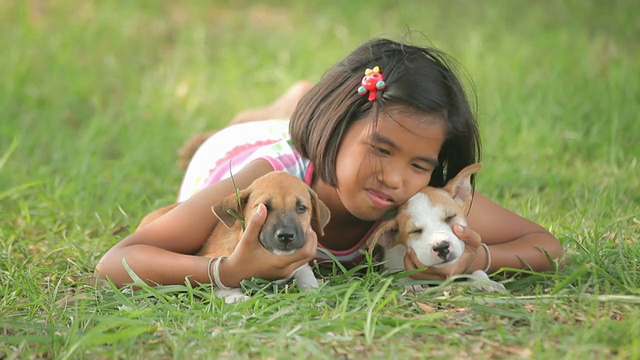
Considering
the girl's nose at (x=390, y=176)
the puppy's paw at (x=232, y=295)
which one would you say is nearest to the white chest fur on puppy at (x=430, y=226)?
the girl's nose at (x=390, y=176)

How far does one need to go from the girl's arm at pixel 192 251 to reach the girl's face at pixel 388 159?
11.7 inches

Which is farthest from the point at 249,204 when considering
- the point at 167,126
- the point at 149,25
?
the point at 149,25

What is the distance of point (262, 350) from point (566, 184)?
3209 mm

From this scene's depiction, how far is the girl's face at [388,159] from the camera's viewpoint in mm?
3623

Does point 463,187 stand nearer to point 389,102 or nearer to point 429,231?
point 429,231

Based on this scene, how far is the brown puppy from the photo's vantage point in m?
3.46

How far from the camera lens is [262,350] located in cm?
300

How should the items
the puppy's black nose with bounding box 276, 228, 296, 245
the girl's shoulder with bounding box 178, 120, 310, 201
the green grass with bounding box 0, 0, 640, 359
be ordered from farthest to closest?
the girl's shoulder with bounding box 178, 120, 310, 201 < the puppy's black nose with bounding box 276, 228, 296, 245 < the green grass with bounding box 0, 0, 640, 359

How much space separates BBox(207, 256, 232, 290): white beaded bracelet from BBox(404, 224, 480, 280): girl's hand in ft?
2.53

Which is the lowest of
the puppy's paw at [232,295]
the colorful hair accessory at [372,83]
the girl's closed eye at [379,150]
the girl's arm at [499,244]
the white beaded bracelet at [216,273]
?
the puppy's paw at [232,295]

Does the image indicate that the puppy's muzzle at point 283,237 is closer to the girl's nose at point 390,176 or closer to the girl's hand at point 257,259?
the girl's hand at point 257,259

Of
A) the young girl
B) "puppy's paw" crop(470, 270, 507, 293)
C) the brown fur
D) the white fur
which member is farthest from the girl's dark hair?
"puppy's paw" crop(470, 270, 507, 293)

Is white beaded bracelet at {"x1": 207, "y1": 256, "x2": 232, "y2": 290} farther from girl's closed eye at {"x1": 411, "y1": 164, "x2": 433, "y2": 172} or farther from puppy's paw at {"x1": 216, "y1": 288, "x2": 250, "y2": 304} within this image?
girl's closed eye at {"x1": 411, "y1": 164, "x2": 433, "y2": 172}

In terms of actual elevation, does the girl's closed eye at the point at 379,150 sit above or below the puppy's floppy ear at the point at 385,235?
above
